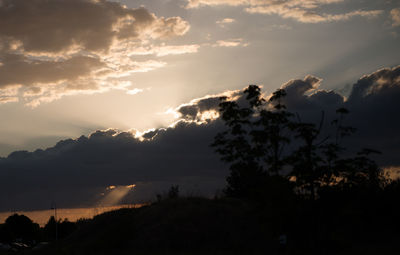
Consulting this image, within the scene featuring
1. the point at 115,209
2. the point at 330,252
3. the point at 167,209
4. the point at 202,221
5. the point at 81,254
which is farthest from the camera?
the point at 115,209

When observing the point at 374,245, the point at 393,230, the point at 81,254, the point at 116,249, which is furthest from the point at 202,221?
the point at 393,230

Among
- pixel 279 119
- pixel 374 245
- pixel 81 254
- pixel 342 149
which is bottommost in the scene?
pixel 374 245

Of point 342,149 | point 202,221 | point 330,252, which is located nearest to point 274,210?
point 342,149

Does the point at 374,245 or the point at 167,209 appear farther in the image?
the point at 167,209

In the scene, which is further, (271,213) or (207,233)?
(207,233)

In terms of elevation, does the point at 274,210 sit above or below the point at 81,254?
above

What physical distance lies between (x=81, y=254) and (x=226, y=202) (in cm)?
1128

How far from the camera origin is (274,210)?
16.4m

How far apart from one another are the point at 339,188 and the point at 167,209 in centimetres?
1675

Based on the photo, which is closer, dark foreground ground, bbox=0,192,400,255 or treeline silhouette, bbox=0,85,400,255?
treeline silhouette, bbox=0,85,400,255

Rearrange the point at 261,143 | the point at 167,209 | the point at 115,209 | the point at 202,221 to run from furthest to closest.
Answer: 1. the point at 115,209
2. the point at 167,209
3. the point at 202,221
4. the point at 261,143

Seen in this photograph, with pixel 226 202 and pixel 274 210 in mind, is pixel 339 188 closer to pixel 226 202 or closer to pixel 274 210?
pixel 274 210

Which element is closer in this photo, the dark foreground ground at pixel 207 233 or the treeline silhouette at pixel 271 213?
the treeline silhouette at pixel 271 213

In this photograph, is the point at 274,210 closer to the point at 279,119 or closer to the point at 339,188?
the point at 339,188
